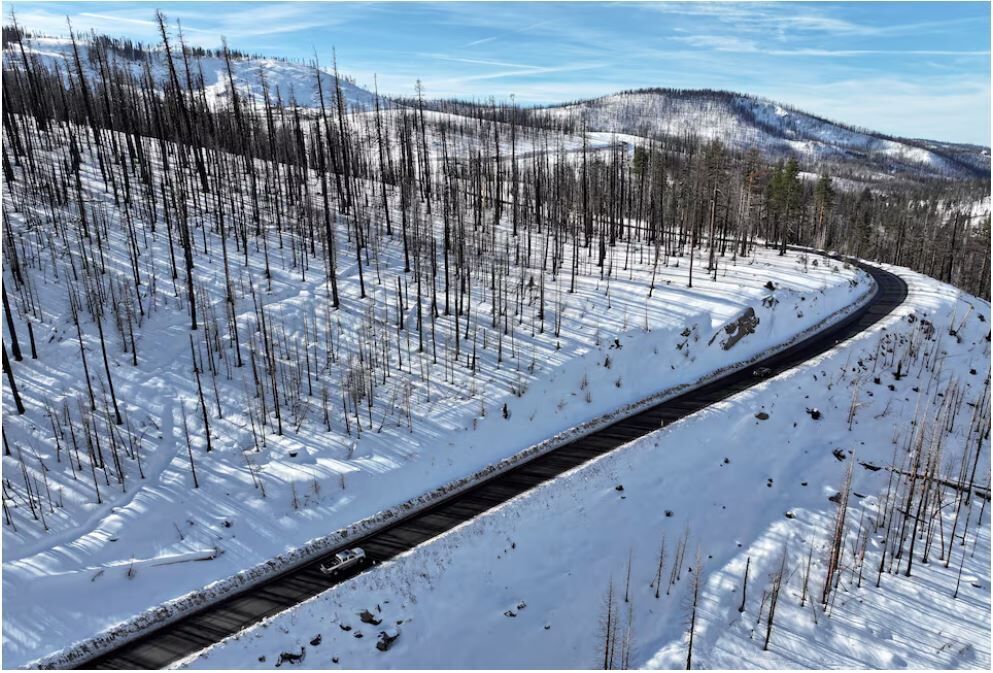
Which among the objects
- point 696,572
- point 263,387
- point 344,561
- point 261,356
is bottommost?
point 344,561

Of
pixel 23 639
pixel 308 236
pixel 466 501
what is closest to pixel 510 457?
pixel 466 501

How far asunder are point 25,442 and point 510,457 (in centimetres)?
2842

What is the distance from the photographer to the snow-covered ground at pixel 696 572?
67.6 ft

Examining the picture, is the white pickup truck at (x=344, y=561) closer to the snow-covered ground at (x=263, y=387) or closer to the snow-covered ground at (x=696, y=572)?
the snow-covered ground at (x=696, y=572)

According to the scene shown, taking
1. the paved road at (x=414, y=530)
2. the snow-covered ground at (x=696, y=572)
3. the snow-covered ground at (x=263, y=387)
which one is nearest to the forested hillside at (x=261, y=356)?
the snow-covered ground at (x=263, y=387)

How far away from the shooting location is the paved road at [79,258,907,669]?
1962 centimetres

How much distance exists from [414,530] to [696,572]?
44.1 feet

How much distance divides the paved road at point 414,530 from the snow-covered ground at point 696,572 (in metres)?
0.91

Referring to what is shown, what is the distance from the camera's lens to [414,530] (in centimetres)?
2541

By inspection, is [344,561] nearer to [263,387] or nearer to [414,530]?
[414,530]

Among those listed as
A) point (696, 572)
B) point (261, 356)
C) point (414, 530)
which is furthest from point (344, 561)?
point (261, 356)

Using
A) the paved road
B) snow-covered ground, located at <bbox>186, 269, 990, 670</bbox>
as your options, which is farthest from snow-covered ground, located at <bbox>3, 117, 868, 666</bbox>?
snow-covered ground, located at <bbox>186, 269, 990, 670</bbox>

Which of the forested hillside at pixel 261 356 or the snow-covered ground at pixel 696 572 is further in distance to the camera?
the forested hillside at pixel 261 356

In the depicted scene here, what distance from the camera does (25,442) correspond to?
28.8 m
